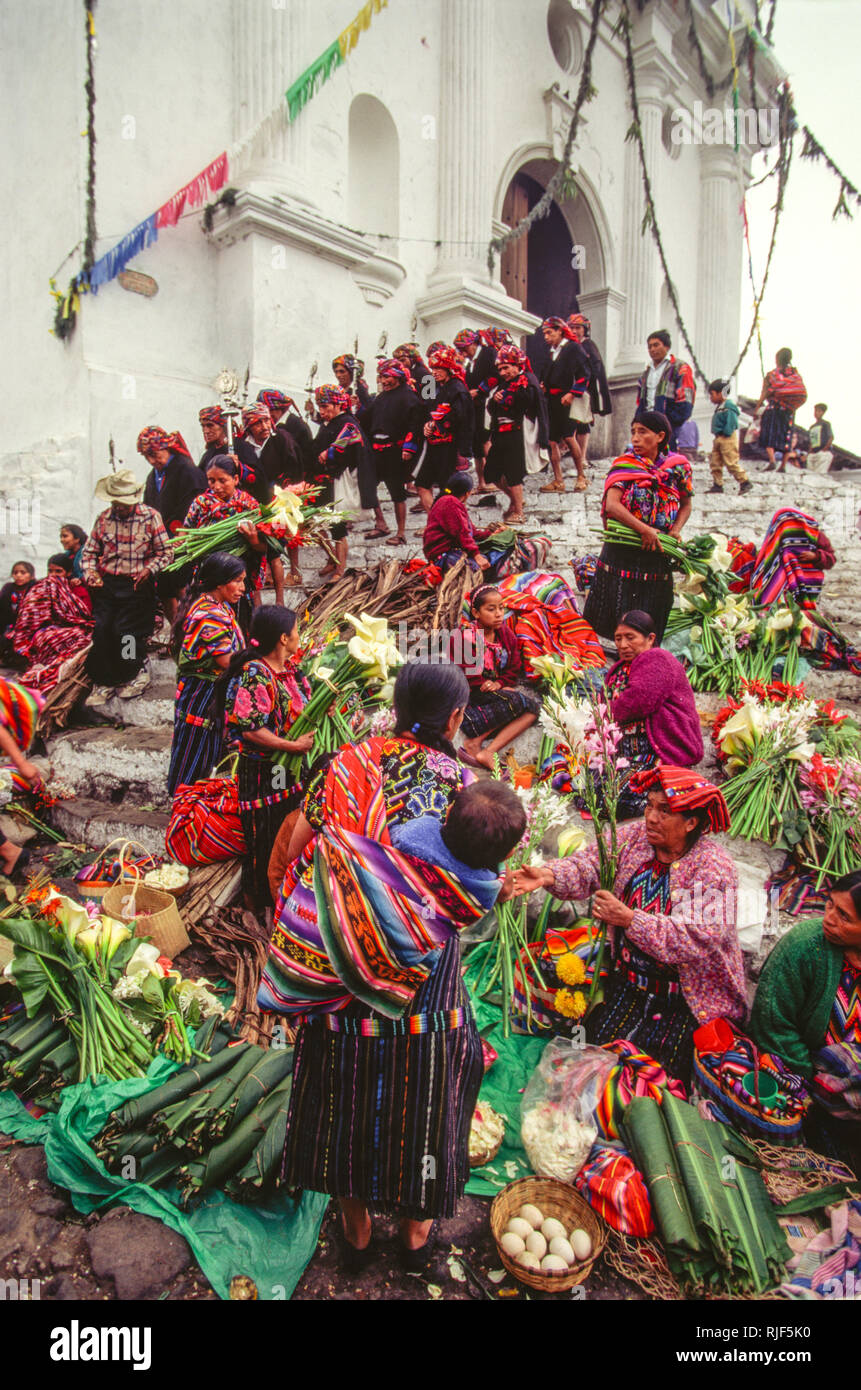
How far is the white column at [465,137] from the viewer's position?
1041 cm

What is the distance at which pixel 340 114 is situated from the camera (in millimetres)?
9359

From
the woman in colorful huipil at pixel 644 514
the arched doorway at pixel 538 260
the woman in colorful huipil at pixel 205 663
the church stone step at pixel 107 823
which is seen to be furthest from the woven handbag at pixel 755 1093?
the arched doorway at pixel 538 260

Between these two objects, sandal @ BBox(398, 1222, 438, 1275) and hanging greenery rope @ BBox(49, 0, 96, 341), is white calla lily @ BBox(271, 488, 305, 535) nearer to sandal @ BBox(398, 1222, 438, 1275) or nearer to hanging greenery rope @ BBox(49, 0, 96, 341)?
sandal @ BBox(398, 1222, 438, 1275)

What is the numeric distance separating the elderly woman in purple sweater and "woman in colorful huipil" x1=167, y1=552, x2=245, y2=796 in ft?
5.96

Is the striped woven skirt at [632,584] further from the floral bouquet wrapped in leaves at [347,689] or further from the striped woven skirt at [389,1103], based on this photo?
the striped woven skirt at [389,1103]

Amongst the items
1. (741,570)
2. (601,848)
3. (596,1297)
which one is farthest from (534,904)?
(741,570)

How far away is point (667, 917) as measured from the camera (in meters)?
2.59

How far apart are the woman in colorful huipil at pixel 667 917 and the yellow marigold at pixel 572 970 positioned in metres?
0.08

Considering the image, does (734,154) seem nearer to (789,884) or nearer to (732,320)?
(732,320)

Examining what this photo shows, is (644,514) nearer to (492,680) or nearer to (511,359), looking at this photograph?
(492,680)

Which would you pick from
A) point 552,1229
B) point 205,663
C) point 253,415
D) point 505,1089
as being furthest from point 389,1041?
point 253,415

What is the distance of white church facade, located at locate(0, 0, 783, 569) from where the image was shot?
7977mm

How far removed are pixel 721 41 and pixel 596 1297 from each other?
19.7 metres

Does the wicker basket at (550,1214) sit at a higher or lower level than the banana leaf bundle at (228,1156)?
lower
